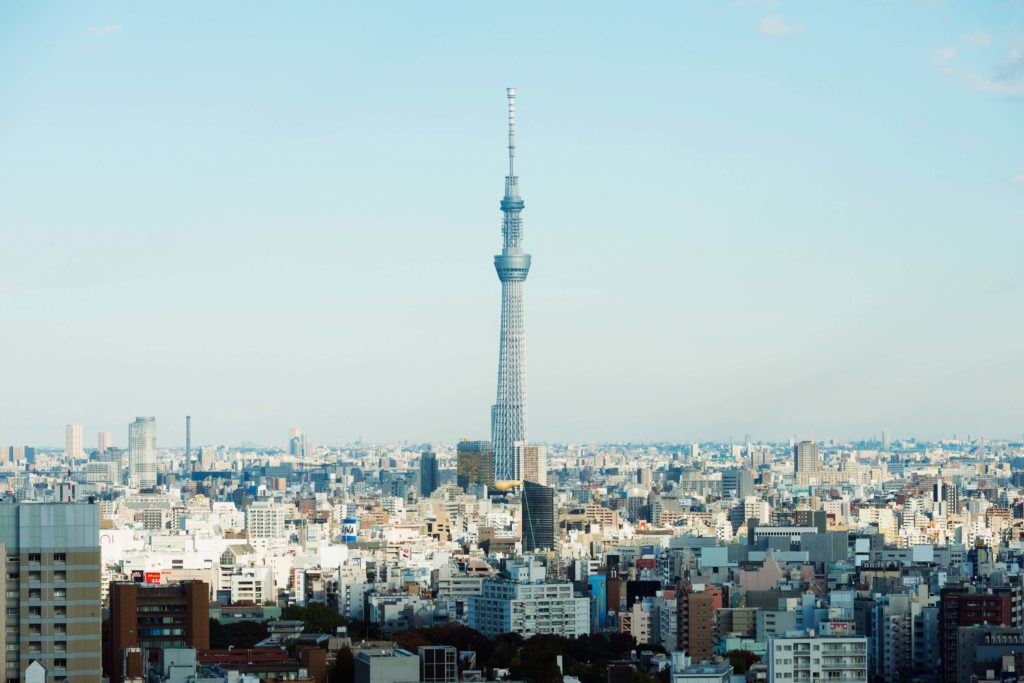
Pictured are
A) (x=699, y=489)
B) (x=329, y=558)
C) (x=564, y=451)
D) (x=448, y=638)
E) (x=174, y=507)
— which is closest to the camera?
(x=448, y=638)

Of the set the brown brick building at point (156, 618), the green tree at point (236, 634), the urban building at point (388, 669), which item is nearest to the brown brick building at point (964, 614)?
the urban building at point (388, 669)

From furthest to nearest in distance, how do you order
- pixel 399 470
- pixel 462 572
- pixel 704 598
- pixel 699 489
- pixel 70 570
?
pixel 399 470 → pixel 699 489 → pixel 462 572 → pixel 704 598 → pixel 70 570

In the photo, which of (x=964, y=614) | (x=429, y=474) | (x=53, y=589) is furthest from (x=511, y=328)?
(x=53, y=589)

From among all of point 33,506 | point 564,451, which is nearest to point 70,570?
point 33,506

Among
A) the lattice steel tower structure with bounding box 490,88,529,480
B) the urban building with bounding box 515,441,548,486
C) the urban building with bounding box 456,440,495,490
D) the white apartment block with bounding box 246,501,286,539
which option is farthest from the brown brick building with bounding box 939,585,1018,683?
the urban building with bounding box 456,440,495,490

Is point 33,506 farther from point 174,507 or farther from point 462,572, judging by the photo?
point 174,507

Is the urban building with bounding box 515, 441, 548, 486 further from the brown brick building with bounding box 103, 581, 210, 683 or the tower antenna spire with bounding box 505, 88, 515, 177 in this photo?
the brown brick building with bounding box 103, 581, 210, 683
